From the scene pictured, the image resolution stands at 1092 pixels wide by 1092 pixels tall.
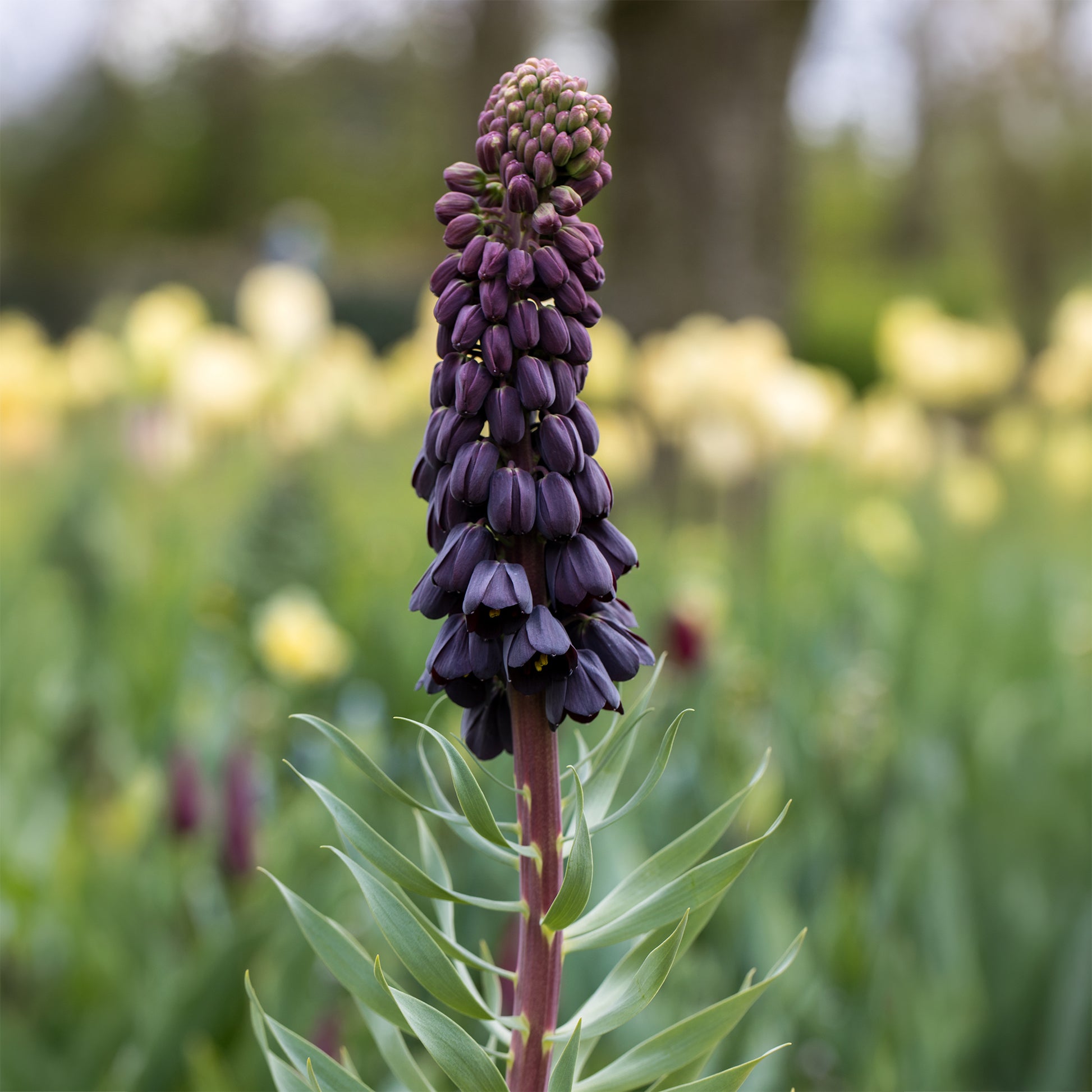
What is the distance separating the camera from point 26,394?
2.79m

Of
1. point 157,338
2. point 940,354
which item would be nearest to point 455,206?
point 157,338

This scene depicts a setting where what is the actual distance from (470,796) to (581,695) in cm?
8

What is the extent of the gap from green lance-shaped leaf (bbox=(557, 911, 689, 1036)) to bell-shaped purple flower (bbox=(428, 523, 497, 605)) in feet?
0.67

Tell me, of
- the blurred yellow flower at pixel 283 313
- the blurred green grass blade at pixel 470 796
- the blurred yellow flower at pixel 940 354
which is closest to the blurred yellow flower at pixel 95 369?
the blurred yellow flower at pixel 283 313

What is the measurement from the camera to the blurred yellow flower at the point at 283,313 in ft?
8.97

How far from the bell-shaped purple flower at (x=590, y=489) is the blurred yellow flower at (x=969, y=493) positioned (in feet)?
9.90

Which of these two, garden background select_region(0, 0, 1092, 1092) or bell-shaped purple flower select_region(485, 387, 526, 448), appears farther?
garden background select_region(0, 0, 1092, 1092)

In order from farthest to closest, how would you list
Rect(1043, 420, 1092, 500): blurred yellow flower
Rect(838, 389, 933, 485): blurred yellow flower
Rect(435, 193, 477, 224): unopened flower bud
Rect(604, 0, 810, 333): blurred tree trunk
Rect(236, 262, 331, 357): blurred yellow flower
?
Rect(604, 0, 810, 333): blurred tree trunk
Rect(1043, 420, 1092, 500): blurred yellow flower
Rect(838, 389, 933, 485): blurred yellow flower
Rect(236, 262, 331, 357): blurred yellow flower
Rect(435, 193, 477, 224): unopened flower bud

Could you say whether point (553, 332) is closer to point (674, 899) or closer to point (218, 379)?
point (674, 899)

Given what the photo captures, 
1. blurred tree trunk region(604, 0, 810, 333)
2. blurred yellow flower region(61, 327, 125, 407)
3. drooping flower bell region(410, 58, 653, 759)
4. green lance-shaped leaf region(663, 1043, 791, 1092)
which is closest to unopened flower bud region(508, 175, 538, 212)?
drooping flower bell region(410, 58, 653, 759)

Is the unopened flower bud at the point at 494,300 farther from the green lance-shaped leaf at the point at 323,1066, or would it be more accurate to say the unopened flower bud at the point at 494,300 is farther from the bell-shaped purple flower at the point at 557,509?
the green lance-shaped leaf at the point at 323,1066

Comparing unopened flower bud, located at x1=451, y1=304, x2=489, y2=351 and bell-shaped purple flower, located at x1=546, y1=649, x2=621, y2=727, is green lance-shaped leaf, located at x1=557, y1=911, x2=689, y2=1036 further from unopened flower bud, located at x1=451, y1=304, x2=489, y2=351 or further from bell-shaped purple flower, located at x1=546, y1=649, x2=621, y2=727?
unopened flower bud, located at x1=451, y1=304, x2=489, y2=351

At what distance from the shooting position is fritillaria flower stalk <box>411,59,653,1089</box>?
23.1 inches

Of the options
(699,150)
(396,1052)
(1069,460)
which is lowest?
(396,1052)
